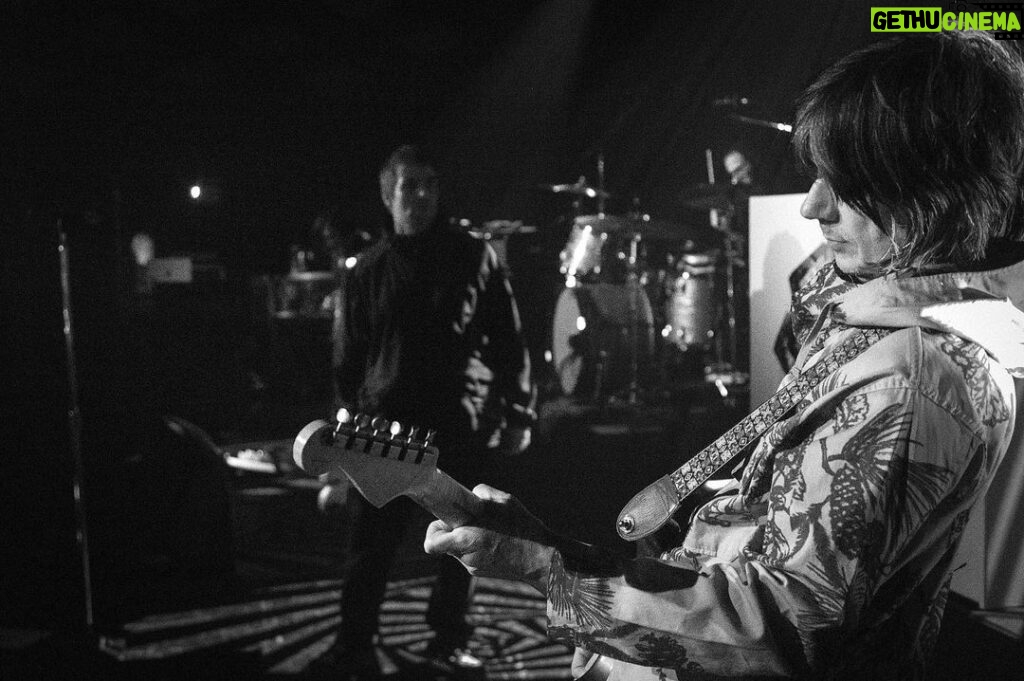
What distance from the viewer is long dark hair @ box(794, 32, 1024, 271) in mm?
902

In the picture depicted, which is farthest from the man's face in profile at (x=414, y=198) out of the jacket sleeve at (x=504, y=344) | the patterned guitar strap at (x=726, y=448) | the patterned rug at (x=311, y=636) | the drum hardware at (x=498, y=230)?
the drum hardware at (x=498, y=230)

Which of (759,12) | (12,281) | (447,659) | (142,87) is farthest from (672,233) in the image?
(142,87)

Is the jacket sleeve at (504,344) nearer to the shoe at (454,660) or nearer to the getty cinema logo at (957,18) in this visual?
the shoe at (454,660)

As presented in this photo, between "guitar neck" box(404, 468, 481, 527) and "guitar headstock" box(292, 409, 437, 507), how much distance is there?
0.14 feet

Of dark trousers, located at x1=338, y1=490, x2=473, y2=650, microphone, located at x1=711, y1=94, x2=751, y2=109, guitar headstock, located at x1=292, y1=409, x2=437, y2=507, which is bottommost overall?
dark trousers, located at x1=338, y1=490, x2=473, y2=650

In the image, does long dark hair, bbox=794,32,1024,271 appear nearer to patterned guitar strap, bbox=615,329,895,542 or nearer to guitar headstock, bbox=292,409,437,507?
patterned guitar strap, bbox=615,329,895,542

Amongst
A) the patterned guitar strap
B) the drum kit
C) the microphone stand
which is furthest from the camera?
the drum kit

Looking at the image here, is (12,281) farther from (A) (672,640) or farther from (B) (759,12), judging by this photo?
(B) (759,12)

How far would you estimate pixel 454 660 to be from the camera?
10.6 feet

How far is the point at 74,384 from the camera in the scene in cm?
351

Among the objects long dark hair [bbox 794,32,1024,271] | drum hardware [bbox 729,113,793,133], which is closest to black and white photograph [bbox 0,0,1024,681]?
long dark hair [bbox 794,32,1024,271]

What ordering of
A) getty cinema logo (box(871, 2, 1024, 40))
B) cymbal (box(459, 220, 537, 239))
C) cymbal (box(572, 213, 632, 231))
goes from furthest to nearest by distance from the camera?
cymbal (box(459, 220, 537, 239)) → cymbal (box(572, 213, 632, 231)) → getty cinema logo (box(871, 2, 1024, 40))

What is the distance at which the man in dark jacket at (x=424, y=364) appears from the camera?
3.09m

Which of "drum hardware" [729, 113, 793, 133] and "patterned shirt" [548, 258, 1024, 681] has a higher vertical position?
"drum hardware" [729, 113, 793, 133]
